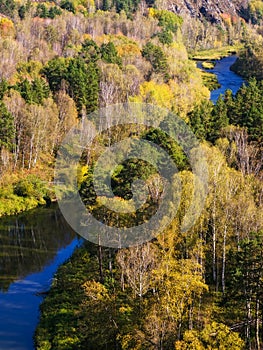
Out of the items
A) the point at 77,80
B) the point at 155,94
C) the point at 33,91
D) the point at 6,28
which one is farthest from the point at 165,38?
the point at 33,91

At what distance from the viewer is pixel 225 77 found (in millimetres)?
126938

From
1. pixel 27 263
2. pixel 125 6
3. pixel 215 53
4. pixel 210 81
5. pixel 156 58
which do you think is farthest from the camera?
pixel 215 53

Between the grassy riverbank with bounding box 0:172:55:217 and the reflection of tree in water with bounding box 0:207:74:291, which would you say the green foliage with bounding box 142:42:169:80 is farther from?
the reflection of tree in water with bounding box 0:207:74:291

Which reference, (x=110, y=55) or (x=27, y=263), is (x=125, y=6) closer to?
(x=110, y=55)

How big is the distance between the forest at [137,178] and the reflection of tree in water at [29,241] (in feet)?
9.70

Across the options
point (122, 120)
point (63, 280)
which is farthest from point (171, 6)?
point (63, 280)

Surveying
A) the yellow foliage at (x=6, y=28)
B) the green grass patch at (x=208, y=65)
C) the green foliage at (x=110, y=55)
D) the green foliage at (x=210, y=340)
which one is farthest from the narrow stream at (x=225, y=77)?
the green foliage at (x=210, y=340)

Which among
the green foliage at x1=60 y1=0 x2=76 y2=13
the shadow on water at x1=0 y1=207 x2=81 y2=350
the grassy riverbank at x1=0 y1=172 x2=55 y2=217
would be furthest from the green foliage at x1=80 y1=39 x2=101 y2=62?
the green foliage at x1=60 y1=0 x2=76 y2=13

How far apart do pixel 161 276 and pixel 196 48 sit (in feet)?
509

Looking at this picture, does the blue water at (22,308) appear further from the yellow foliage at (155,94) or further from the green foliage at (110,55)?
the green foliage at (110,55)

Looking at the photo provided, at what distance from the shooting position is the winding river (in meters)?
35.0

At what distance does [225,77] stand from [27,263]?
9391cm

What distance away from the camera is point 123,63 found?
95.3 m

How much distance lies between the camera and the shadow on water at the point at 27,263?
35.0 meters
